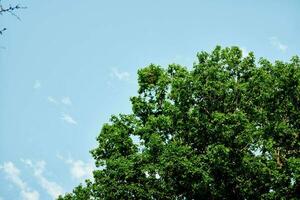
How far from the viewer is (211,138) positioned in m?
21.9

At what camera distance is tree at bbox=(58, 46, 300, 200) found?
20.5m

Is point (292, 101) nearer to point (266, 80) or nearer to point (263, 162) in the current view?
point (266, 80)

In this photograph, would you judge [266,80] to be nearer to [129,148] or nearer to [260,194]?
[260,194]

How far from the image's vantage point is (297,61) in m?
24.9

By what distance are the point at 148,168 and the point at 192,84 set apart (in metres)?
6.43

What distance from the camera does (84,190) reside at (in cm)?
2459

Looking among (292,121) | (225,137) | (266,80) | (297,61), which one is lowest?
(225,137)

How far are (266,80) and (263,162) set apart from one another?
5728mm

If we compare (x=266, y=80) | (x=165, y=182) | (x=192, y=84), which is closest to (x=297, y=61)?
(x=266, y=80)

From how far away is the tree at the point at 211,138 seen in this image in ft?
67.4

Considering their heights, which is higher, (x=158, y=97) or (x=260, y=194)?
(x=158, y=97)

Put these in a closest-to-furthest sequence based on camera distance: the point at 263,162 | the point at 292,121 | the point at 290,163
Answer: the point at 290,163
the point at 263,162
the point at 292,121

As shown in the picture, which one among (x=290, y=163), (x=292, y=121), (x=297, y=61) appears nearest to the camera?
(x=290, y=163)

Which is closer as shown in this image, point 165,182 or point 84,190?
point 165,182
